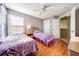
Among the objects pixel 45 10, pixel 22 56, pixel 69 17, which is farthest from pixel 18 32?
pixel 69 17

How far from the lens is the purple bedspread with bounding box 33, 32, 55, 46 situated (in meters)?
1.39

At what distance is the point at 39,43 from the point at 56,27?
1.36 feet

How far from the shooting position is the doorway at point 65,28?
1312mm

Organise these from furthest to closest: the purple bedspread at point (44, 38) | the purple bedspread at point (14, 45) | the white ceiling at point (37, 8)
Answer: the purple bedspread at point (44, 38) → the white ceiling at point (37, 8) → the purple bedspread at point (14, 45)

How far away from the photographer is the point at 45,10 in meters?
1.29

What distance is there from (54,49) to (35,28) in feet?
1.63

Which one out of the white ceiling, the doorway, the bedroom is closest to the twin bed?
the bedroom

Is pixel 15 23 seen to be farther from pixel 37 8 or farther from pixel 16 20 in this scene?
pixel 37 8

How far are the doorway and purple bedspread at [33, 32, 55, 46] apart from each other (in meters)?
0.19

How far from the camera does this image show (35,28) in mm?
1374

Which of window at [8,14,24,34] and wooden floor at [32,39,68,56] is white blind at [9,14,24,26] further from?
wooden floor at [32,39,68,56]

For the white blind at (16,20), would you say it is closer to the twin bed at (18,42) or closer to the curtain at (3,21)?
the curtain at (3,21)

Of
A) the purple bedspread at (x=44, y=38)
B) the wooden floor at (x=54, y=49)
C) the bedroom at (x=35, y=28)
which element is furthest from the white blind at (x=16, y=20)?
the wooden floor at (x=54, y=49)

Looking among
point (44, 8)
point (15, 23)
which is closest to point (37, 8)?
point (44, 8)
